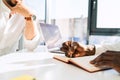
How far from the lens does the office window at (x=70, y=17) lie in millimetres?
2455

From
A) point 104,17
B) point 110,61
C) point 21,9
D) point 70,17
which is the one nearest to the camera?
point 110,61

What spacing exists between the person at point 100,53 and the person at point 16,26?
1.36 feet

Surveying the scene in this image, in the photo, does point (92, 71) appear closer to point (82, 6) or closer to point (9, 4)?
point (9, 4)

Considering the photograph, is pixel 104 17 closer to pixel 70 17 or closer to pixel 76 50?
pixel 70 17

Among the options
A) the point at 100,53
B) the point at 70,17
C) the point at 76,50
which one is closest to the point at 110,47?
the point at 100,53

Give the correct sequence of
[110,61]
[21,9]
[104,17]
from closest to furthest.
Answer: [110,61] < [21,9] < [104,17]

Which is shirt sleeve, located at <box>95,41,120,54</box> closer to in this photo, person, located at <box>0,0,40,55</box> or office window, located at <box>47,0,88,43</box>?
person, located at <box>0,0,40,55</box>

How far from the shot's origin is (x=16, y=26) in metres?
1.49

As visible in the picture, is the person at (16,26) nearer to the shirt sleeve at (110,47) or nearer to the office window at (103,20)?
the shirt sleeve at (110,47)

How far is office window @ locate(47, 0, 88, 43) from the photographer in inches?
96.7

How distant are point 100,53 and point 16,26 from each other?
0.80 metres

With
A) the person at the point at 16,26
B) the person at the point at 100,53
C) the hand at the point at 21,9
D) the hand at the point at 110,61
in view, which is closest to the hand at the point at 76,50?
the person at the point at 100,53

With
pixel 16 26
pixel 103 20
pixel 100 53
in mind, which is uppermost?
pixel 103 20

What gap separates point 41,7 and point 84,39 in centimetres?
93
